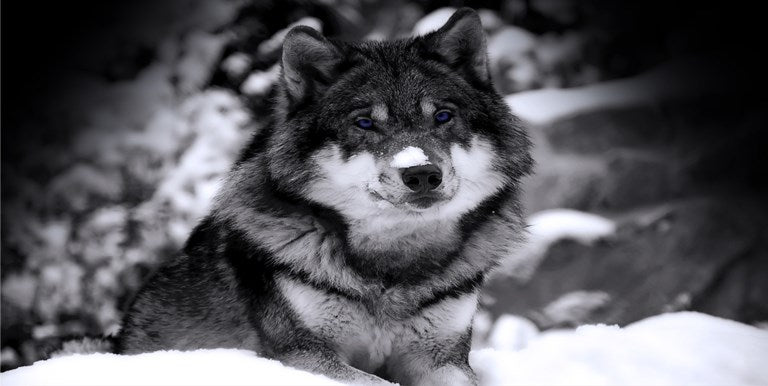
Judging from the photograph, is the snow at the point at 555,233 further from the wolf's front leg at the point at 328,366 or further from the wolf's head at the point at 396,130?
the wolf's front leg at the point at 328,366

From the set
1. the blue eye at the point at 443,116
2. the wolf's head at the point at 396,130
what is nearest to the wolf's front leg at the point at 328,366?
the wolf's head at the point at 396,130

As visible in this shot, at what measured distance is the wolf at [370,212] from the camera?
2670mm

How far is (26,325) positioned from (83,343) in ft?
8.34

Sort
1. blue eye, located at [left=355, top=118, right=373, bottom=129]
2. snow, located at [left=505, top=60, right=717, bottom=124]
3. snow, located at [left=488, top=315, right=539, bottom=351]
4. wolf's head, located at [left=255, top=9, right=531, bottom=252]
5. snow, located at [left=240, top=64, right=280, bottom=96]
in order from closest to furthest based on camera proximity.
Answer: wolf's head, located at [left=255, top=9, right=531, bottom=252], blue eye, located at [left=355, top=118, right=373, bottom=129], snow, located at [left=488, top=315, right=539, bottom=351], snow, located at [left=505, top=60, right=717, bottom=124], snow, located at [left=240, top=64, right=280, bottom=96]

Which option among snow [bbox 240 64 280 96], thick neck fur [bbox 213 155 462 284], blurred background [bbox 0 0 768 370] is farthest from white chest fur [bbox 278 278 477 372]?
snow [bbox 240 64 280 96]

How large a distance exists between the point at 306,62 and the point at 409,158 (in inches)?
29.4

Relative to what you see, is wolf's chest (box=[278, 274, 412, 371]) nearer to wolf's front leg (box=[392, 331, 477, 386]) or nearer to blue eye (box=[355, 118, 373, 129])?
wolf's front leg (box=[392, 331, 477, 386])

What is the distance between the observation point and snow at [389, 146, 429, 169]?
2.50 meters

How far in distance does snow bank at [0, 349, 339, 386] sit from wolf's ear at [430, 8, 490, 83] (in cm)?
162

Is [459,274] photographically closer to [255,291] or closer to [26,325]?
[255,291]

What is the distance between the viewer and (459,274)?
2875 millimetres

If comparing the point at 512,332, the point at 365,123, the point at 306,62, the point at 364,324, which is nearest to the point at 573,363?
the point at 364,324

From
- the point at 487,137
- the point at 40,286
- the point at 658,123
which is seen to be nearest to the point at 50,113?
the point at 40,286

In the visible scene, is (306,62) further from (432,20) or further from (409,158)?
(432,20)
